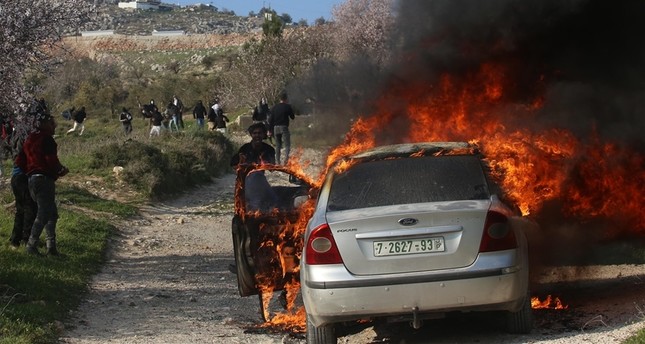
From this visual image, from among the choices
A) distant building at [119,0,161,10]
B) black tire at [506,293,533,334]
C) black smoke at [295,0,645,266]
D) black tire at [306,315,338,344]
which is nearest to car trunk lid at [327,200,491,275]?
black tire at [306,315,338,344]

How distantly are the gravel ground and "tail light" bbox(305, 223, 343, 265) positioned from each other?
3.93 ft

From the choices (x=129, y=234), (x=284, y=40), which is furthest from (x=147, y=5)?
(x=129, y=234)

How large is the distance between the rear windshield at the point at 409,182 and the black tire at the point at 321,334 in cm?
87

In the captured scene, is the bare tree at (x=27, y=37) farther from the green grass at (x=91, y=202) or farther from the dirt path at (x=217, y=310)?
the green grass at (x=91, y=202)

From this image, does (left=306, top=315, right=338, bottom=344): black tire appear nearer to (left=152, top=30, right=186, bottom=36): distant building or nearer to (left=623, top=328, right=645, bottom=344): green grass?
(left=623, top=328, right=645, bottom=344): green grass

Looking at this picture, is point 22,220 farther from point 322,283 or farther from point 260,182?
point 322,283

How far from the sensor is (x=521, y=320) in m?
7.49

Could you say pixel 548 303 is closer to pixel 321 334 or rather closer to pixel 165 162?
pixel 321 334

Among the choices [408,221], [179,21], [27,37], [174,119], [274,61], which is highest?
[179,21]

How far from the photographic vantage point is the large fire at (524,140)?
32.9ft

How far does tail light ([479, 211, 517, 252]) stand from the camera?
7105mm

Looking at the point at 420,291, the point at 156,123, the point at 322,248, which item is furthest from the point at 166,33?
the point at 420,291

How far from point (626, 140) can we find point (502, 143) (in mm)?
2535

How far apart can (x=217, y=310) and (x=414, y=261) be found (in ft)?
11.2
